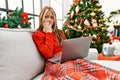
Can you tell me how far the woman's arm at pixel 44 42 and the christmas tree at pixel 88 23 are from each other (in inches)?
55.4

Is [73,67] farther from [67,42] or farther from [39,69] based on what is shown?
[39,69]

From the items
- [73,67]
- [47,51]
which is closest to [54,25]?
[47,51]

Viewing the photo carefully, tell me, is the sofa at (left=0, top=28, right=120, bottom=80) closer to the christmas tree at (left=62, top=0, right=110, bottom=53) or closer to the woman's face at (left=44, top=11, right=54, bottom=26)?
the woman's face at (left=44, top=11, right=54, bottom=26)

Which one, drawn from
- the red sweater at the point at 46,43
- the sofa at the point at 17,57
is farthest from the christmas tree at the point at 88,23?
the sofa at the point at 17,57

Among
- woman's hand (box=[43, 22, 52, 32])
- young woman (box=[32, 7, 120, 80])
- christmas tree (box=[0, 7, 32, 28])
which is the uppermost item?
christmas tree (box=[0, 7, 32, 28])

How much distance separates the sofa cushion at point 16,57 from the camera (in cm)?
94

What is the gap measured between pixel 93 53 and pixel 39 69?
76cm

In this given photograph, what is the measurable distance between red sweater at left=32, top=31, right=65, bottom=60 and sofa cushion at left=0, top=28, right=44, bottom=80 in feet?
0.42

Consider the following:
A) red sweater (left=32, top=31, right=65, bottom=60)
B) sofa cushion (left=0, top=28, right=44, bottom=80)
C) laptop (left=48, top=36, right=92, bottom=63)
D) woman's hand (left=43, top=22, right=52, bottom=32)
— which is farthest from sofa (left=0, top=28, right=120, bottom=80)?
woman's hand (left=43, top=22, right=52, bottom=32)

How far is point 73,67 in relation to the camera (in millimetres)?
1136

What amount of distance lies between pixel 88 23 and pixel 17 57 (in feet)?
6.83

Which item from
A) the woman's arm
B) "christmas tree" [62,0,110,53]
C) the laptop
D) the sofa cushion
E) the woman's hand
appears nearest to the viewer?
the sofa cushion

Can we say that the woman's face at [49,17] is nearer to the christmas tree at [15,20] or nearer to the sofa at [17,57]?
the christmas tree at [15,20]

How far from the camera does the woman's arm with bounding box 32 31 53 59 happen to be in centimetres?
135
